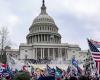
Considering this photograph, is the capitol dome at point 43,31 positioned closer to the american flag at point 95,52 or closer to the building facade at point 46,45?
the building facade at point 46,45

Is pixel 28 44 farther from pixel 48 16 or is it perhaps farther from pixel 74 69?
pixel 74 69

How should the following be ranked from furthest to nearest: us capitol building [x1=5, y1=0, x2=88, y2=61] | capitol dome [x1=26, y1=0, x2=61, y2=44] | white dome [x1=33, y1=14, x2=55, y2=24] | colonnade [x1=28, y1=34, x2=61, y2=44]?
white dome [x1=33, y1=14, x2=55, y2=24], capitol dome [x1=26, y1=0, x2=61, y2=44], colonnade [x1=28, y1=34, x2=61, y2=44], us capitol building [x1=5, y1=0, x2=88, y2=61]

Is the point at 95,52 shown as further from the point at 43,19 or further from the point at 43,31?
the point at 43,19

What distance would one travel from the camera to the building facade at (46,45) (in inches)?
4360

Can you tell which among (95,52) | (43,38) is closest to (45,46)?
(43,38)

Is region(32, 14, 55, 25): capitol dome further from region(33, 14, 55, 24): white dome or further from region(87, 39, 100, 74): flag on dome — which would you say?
region(87, 39, 100, 74): flag on dome

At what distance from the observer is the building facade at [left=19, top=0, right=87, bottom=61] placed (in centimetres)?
11075

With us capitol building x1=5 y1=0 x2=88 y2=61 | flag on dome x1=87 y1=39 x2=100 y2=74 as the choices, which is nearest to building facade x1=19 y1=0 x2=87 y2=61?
us capitol building x1=5 y1=0 x2=88 y2=61

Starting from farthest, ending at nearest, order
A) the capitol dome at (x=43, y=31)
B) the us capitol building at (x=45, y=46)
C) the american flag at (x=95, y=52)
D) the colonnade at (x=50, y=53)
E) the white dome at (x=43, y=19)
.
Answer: the white dome at (x=43, y=19), the capitol dome at (x=43, y=31), the us capitol building at (x=45, y=46), the colonnade at (x=50, y=53), the american flag at (x=95, y=52)

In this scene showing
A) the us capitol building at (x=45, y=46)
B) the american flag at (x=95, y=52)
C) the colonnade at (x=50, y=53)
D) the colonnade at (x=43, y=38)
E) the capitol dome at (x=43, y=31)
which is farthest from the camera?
the capitol dome at (x=43, y=31)

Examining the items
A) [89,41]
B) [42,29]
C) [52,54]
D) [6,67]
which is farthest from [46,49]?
[89,41]

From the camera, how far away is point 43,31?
119438 mm

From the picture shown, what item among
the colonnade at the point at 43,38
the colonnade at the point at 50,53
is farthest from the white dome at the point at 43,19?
the colonnade at the point at 50,53

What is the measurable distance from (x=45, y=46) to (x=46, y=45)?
47 centimetres
